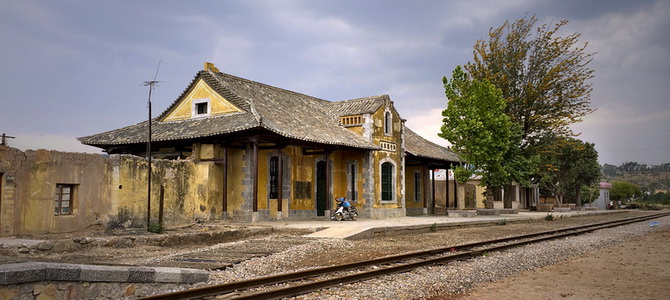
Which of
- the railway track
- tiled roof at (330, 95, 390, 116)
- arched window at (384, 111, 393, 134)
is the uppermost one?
tiled roof at (330, 95, 390, 116)

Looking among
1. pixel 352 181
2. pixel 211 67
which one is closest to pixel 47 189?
pixel 211 67

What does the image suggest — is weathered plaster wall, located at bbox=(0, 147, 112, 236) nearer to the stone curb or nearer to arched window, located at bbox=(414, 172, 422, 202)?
the stone curb

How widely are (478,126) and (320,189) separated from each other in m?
9.44

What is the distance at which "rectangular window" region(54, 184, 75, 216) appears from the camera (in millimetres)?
14414

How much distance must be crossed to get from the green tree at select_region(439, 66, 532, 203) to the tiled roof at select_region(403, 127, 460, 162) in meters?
1.51

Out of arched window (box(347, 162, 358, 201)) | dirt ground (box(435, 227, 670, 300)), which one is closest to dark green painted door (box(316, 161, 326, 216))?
arched window (box(347, 162, 358, 201))

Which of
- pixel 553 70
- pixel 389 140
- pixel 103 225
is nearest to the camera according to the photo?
pixel 103 225

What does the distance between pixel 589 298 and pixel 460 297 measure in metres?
1.84

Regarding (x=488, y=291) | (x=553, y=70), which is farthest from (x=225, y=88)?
(x=553, y=70)

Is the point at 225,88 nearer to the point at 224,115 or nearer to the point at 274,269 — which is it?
the point at 224,115

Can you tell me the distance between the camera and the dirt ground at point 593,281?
25.6ft

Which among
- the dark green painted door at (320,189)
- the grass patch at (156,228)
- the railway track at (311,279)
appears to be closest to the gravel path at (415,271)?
the railway track at (311,279)

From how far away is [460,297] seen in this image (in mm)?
7594

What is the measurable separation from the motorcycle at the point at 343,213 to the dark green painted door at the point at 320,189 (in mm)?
2136
